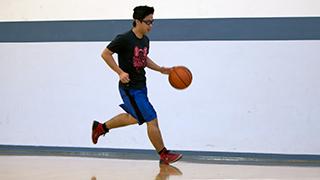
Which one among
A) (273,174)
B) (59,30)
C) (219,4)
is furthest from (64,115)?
(273,174)

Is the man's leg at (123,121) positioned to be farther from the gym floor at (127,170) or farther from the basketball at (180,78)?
the basketball at (180,78)

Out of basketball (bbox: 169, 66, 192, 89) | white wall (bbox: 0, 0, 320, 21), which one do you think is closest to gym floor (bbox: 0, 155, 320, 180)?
basketball (bbox: 169, 66, 192, 89)

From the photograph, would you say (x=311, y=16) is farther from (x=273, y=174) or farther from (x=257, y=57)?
(x=273, y=174)

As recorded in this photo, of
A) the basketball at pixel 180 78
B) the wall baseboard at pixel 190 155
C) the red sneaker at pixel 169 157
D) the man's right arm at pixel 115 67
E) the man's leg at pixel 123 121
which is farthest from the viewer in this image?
the wall baseboard at pixel 190 155

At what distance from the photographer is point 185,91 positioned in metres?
8.05

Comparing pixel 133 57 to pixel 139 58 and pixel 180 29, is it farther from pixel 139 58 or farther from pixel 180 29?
pixel 180 29

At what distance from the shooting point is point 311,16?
7.66 meters

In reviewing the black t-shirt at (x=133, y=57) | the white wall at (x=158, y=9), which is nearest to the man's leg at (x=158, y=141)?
the black t-shirt at (x=133, y=57)

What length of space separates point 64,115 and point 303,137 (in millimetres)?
2925

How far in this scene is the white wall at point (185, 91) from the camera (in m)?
7.73

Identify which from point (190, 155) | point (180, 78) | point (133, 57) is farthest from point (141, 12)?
point (190, 155)

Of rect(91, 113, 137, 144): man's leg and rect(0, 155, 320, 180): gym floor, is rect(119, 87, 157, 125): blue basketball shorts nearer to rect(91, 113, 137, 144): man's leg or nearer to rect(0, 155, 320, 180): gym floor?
rect(91, 113, 137, 144): man's leg

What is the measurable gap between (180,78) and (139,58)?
46cm

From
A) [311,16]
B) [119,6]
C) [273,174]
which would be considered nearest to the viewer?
[273,174]
